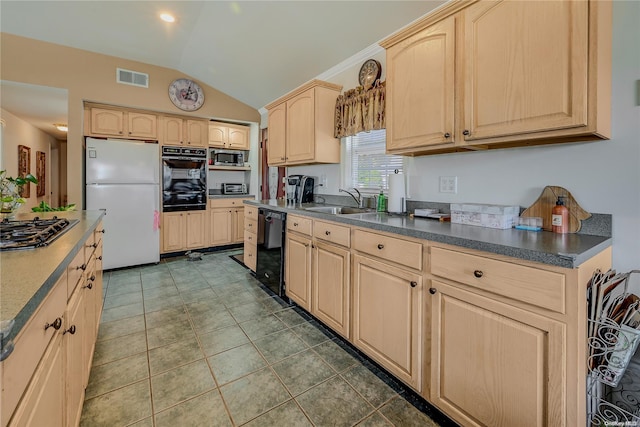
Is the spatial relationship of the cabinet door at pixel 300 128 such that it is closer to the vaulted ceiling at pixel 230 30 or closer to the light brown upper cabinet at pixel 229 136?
the vaulted ceiling at pixel 230 30

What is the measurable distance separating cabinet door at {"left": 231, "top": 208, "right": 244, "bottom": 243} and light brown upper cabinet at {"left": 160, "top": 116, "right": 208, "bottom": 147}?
1.21 metres

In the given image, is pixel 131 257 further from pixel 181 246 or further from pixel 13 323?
pixel 13 323

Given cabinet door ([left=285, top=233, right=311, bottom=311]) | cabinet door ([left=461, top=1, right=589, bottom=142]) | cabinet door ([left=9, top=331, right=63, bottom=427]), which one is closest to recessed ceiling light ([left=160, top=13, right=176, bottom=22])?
cabinet door ([left=285, top=233, right=311, bottom=311])

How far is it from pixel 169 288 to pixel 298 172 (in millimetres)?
2050

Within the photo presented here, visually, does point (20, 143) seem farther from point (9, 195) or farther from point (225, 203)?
point (9, 195)

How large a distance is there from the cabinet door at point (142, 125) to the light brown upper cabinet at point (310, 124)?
6.92ft

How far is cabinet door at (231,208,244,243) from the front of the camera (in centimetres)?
495

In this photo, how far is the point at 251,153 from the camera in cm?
529

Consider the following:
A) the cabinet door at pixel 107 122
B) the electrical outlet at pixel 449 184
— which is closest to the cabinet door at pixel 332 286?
the electrical outlet at pixel 449 184

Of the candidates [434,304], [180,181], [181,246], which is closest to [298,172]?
[180,181]

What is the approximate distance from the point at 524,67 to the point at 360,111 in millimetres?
1444

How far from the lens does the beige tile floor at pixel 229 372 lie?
145 centimetres

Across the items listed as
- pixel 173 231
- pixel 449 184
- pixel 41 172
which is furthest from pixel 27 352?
pixel 41 172

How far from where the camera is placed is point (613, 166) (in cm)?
135
